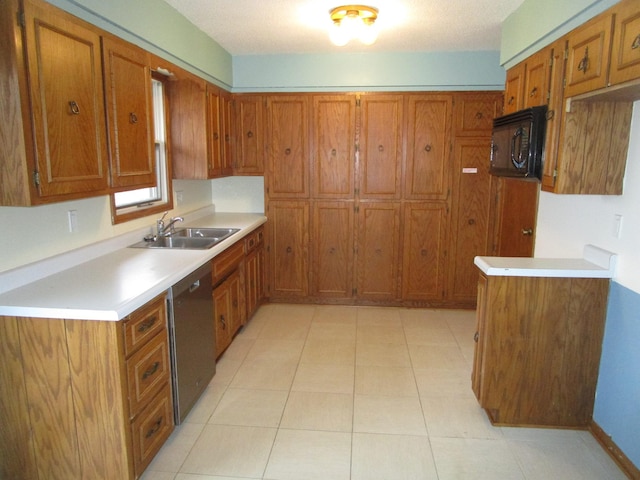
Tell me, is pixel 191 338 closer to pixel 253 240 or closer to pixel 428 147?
pixel 253 240

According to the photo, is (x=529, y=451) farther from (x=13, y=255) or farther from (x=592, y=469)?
(x=13, y=255)

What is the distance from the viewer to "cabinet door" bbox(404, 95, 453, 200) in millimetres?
4219

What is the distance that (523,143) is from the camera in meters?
2.49

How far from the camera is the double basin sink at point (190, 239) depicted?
10.1 feet

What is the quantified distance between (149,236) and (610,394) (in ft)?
9.69

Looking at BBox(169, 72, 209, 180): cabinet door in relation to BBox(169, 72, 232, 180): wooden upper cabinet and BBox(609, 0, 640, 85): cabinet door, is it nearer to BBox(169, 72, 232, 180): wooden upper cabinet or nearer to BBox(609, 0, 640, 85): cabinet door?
BBox(169, 72, 232, 180): wooden upper cabinet

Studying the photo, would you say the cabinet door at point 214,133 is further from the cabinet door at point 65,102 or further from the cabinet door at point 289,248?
the cabinet door at point 65,102

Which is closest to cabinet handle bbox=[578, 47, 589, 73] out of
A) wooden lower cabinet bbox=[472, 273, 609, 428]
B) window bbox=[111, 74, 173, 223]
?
wooden lower cabinet bbox=[472, 273, 609, 428]

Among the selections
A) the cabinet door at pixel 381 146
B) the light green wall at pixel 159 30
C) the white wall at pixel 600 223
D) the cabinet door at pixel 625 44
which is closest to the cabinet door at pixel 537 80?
the white wall at pixel 600 223

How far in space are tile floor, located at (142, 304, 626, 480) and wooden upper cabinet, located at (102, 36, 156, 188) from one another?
1442 mm

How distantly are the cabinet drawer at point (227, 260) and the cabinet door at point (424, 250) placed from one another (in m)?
1.69

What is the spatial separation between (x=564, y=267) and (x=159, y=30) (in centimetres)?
277

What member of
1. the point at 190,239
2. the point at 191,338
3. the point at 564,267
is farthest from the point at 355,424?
the point at 190,239

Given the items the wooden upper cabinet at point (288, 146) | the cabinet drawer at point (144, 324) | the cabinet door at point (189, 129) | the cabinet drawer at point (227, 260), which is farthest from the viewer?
the wooden upper cabinet at point (288, 146)
